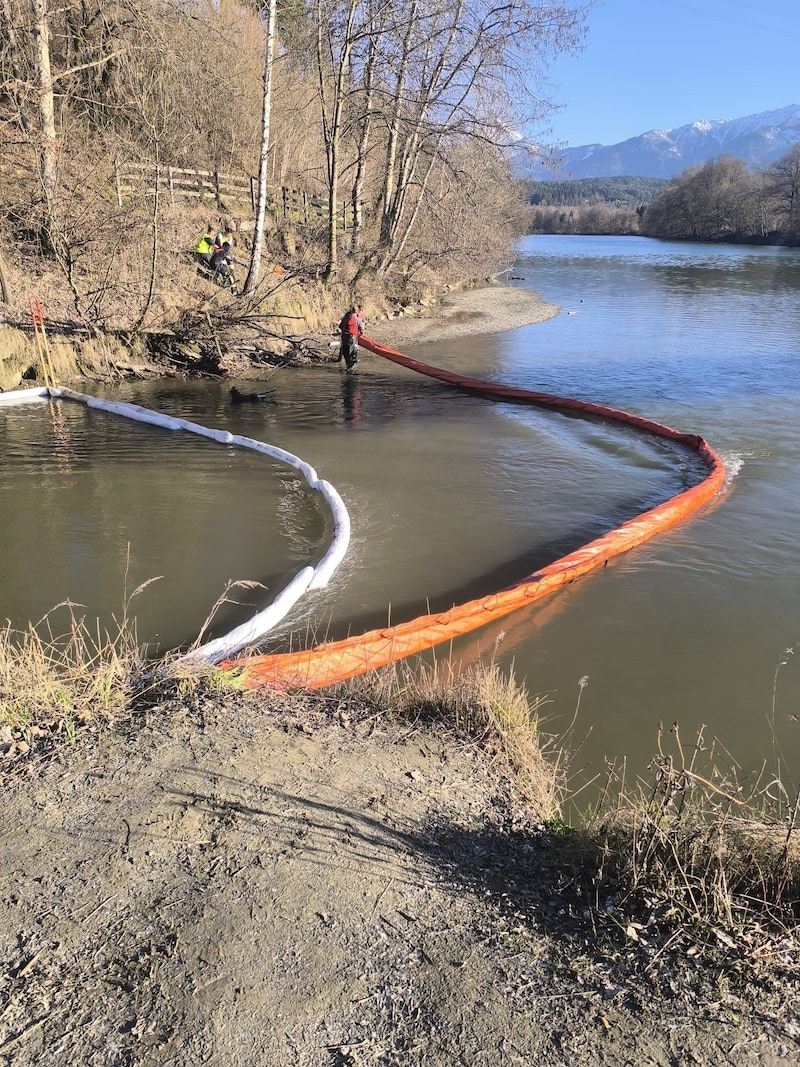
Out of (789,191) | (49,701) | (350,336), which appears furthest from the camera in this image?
(789,191)

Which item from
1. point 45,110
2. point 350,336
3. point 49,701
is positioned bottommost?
point 49,701

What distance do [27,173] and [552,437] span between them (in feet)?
41.2

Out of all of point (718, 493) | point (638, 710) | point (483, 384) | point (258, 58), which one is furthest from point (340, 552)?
point (258, 58)

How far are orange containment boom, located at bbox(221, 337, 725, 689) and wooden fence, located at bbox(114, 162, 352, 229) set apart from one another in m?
14.5

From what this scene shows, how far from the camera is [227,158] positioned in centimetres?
2762

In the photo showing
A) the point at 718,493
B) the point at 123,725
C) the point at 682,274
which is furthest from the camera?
the point at 682,274

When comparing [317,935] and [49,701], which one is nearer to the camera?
[317,935]

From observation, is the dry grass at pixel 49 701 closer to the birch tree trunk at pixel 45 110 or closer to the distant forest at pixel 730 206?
the birch tree trunk at pixel 45 110

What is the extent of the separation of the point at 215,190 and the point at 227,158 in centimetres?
429

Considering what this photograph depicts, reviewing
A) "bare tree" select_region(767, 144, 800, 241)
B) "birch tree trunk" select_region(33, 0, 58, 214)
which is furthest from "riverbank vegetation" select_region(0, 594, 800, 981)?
"bare tree" select_region(767, 144, 800, 241)

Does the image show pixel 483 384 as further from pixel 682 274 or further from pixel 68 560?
pixel 682 274

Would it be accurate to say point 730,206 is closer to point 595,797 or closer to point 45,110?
point 45,110

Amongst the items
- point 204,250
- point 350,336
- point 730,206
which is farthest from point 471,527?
point 730,206

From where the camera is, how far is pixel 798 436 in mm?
12250
